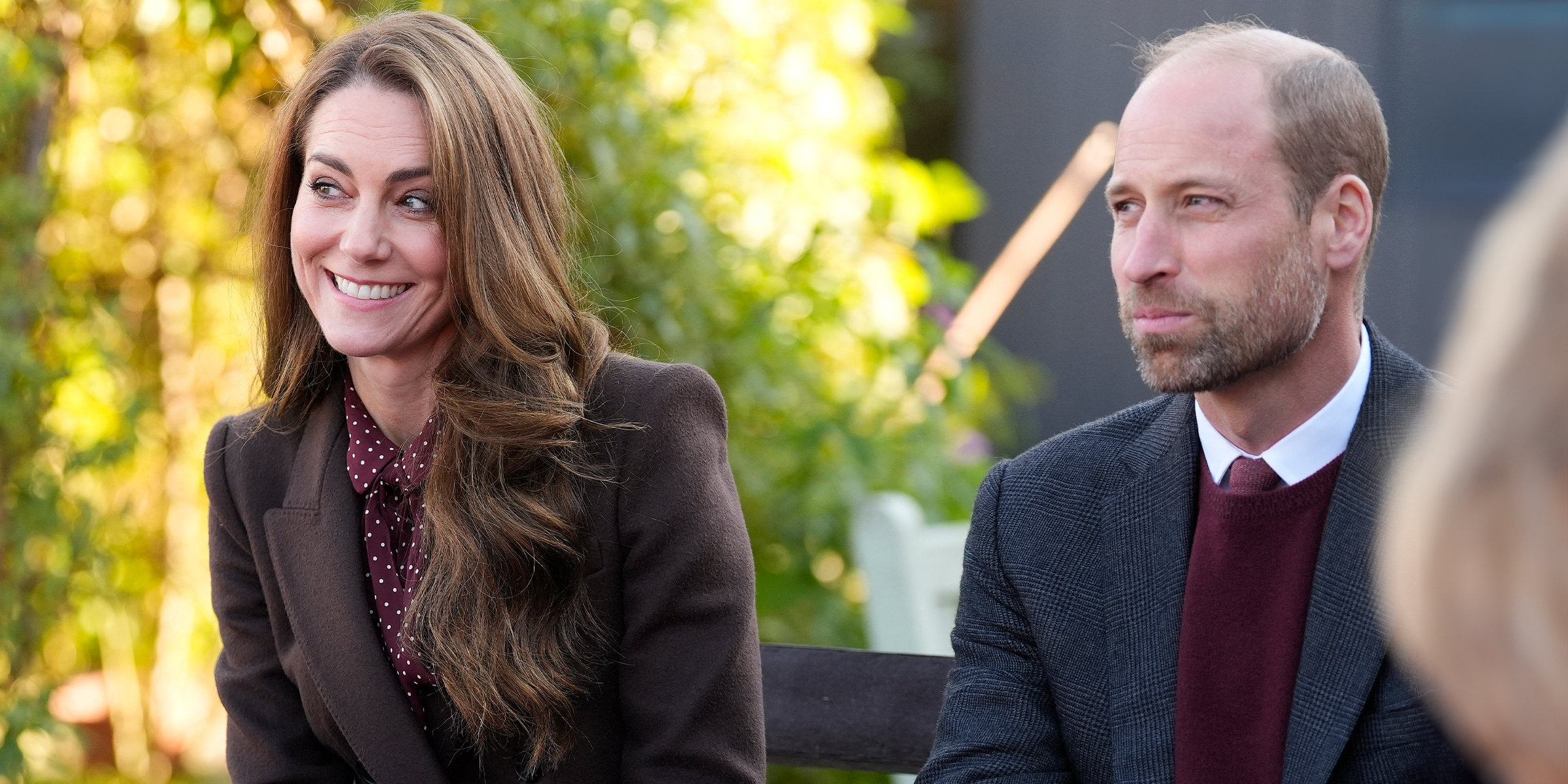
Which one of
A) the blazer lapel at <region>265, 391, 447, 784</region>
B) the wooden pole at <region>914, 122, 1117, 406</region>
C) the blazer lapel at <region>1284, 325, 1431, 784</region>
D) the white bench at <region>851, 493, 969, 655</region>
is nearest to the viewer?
the blazer lapel at <region>1284, 325, 1431, 784</region>

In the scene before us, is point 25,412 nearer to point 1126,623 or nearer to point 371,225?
point 371,225

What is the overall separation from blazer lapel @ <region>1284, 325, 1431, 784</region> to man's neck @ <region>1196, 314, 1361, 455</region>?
5 centimetres

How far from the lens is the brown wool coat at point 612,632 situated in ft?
6.23

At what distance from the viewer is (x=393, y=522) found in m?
2.08

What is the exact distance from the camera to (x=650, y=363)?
6.75 ft

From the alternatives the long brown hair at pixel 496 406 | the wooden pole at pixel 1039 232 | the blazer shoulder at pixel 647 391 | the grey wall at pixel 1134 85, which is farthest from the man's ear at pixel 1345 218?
the wooden pole at pixel 1039 232

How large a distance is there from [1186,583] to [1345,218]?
437mm

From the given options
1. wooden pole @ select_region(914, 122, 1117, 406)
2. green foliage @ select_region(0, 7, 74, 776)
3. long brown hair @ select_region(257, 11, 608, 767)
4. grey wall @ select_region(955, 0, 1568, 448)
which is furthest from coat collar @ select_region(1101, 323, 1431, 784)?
wooden pole @ select_region(914, 122, 1117, 406)

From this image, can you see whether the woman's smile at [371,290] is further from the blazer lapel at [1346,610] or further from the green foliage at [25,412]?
the green foliage at [25,412]

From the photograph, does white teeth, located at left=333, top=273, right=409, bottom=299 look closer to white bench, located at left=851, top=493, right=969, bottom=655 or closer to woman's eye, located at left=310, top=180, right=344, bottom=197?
woman's eye, located at left=310, top=180, right=344, bottom=197

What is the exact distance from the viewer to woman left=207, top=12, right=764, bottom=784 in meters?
1.89

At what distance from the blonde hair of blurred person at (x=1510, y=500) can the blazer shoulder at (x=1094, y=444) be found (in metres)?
1.25

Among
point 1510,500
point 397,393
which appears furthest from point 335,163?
point 1510,500

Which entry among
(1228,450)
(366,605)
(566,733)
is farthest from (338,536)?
(1228,450)
